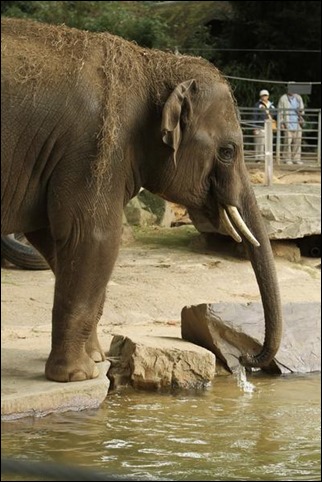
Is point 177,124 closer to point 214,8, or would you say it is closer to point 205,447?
point 205,447

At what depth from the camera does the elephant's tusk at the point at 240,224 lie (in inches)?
267

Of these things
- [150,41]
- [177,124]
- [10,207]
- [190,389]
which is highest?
[150,41]

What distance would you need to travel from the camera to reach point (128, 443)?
600 centimetres

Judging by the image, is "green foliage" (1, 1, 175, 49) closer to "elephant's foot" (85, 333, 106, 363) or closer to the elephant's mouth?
"elephant's foot" (85, 333, 106, 363)

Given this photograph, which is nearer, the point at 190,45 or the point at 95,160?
the point at 95,160

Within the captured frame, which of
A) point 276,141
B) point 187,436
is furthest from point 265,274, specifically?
point 276,141

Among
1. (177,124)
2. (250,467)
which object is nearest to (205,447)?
(250,467)

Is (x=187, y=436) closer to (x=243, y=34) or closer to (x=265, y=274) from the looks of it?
(x=265, y=274)

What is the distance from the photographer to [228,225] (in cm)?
681

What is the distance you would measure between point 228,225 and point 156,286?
14.2ft

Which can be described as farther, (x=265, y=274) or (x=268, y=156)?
(x=268, y=156)

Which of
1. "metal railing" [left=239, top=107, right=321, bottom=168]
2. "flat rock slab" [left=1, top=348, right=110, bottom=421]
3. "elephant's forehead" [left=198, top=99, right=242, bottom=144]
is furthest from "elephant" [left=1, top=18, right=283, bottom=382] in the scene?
"metal railing" [left=239, top=107, right=321, bottom=168]

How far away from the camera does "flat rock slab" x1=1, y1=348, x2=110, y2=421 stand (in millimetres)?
6078

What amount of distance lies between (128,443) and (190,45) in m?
19.7
